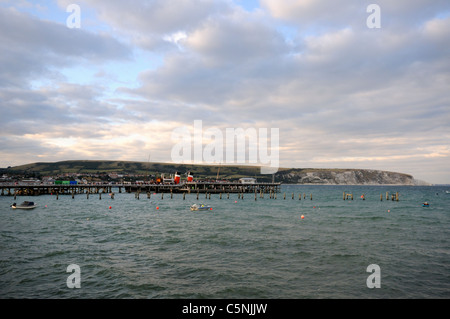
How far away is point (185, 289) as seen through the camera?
1602 centimetres

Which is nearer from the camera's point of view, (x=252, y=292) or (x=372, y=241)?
(x=252, y=292)

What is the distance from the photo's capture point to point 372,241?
29.2m

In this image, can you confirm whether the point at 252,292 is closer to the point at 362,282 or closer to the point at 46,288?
the point at 362,282

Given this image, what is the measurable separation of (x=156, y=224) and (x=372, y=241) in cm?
2704

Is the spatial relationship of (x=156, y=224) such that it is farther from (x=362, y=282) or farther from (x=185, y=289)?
(x=362, y=282)

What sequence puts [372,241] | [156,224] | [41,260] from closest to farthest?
[41,260]
[372,241]
[156,224]

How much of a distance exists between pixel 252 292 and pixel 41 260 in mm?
16559
